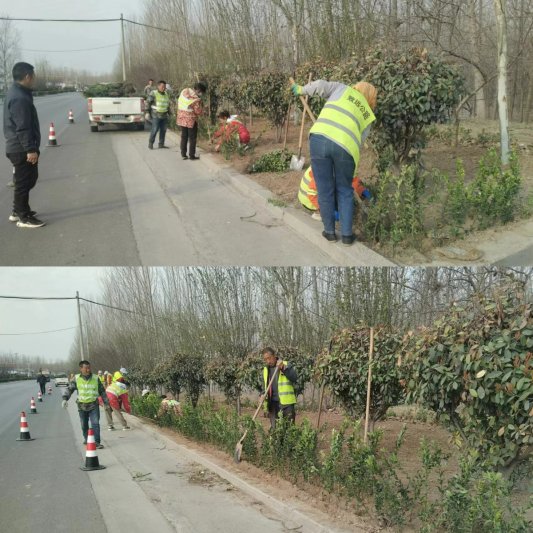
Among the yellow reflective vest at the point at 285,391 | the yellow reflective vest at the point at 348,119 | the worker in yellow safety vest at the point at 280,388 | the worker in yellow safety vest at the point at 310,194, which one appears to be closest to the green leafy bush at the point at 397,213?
the yellow reflective vest at the point at 348,119

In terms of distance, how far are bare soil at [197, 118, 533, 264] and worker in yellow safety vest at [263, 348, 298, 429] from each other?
1885 mm

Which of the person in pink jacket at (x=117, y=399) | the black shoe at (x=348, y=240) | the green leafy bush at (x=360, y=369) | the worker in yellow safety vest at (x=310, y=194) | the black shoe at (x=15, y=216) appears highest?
the worker in yellow safety vest at (x=310, y=194)

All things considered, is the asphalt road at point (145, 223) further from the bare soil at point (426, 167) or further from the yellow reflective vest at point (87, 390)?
the yellow reflective vest at point (87, 390)

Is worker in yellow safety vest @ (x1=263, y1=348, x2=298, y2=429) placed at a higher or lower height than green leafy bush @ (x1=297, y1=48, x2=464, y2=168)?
lower

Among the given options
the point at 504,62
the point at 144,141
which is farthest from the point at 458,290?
the point at 144,141

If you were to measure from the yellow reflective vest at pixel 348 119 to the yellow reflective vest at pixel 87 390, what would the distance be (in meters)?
5.89

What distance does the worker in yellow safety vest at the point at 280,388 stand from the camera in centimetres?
833

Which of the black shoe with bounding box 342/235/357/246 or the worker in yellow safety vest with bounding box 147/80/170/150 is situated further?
the worker in yellow safety vest with bounding box 147/80/170/150

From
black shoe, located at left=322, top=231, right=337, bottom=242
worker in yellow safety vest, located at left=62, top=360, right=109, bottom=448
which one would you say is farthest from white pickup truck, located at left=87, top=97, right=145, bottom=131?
black shoe, located at left=322, top=231, right=337, bottom=242

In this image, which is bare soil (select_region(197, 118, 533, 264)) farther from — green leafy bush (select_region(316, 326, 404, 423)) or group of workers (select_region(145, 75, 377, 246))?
green leafy bush (select_region(316, 326, 404, 423))

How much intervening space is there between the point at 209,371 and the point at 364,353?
6551mm

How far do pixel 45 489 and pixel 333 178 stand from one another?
4962mm

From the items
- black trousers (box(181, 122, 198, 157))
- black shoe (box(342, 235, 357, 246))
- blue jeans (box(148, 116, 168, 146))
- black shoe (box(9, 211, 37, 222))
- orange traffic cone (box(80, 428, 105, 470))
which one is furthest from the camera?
blue jeans (box(148, 116, 168, 146))

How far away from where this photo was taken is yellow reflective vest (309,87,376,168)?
7.81 meters
